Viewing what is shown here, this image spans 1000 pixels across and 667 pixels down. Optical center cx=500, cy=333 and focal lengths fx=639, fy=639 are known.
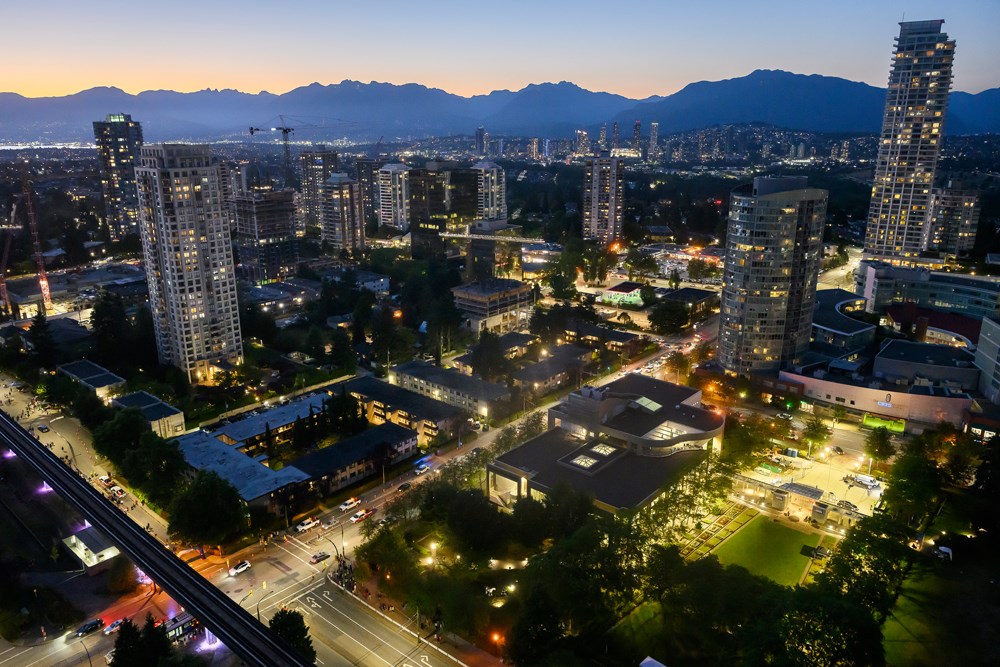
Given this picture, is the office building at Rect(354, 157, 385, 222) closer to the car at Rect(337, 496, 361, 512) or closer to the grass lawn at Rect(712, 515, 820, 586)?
the car at Rect(337, 496, 361, 512)

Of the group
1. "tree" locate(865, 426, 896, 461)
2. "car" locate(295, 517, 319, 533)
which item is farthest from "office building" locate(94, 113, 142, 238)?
"tree" locate(865, 426, 896, 461)

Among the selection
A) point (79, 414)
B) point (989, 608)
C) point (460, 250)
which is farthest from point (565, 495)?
point (460, 250)

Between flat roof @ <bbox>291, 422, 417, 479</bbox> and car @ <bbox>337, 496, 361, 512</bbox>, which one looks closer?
car @ <bbox>337, 496, 361, 512</bbox>

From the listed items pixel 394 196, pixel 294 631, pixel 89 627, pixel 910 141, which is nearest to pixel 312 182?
pixel 394 196

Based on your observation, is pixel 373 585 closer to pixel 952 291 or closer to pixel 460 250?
pixel 952 291

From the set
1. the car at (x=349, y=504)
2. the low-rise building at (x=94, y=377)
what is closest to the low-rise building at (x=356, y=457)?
the car at (x=349, y=504)

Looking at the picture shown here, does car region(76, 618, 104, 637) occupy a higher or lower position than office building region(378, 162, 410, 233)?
lower

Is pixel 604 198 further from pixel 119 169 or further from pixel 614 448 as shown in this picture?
pixel 119 169
